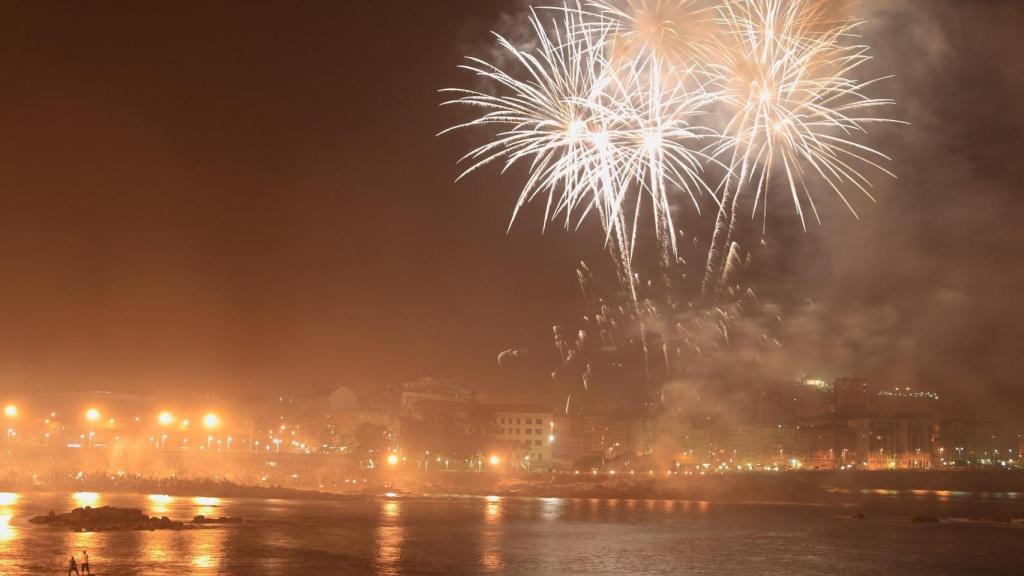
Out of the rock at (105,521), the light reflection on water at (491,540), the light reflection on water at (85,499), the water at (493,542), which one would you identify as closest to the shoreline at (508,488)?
the light reflection on water at (85,499)

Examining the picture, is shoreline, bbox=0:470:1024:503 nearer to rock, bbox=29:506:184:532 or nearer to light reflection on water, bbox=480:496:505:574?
light reflection on water, bbox=480:496:505:574

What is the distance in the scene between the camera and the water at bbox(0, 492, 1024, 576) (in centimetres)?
2867

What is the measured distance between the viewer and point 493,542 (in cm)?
3688

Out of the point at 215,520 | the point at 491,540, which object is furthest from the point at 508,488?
the point at 491,540

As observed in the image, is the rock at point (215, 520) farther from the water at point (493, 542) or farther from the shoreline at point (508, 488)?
the shoreline at point (508, 488)

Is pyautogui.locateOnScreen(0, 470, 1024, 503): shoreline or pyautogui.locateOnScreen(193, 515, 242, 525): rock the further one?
pyautogui.locateOnScreen(0, 470, 1024, 503): shoreline

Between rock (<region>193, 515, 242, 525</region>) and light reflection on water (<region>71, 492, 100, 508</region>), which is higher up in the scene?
rock (<region>193, 515, 242, 525</region>)

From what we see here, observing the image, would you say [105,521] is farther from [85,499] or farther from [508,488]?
[508,488]

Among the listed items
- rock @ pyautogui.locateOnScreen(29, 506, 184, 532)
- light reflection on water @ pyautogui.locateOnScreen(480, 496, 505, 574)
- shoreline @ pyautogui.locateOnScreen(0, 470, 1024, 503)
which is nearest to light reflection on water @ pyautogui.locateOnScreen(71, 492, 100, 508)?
shoreline @ pyautogui.locateOnScreen(0, 470, 1024, 503)

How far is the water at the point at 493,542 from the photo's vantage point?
94.1 feet

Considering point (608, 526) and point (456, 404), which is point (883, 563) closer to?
point (608, 526)

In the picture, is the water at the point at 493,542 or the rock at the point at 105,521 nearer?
the water at the point at 493,542

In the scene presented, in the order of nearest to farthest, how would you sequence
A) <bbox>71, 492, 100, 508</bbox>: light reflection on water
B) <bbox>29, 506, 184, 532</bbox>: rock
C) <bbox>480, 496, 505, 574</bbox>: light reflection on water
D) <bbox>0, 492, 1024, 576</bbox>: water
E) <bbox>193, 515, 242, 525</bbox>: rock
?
1. <bbox>0, 492, 1024, 576</bbox>: water
2. <bbox>480, 496, 505, 574</bbox>: light reflection on water
3. <bbox>29, 506, 184, 532</bbox>: rock
4. <bbox>193, 515, 242, 525</bbox>: rock
5. <bbox>71, 492, 100, 508</bbox>: light reflection on water

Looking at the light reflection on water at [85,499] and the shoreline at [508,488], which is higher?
the light reflection on water at [85,499]
